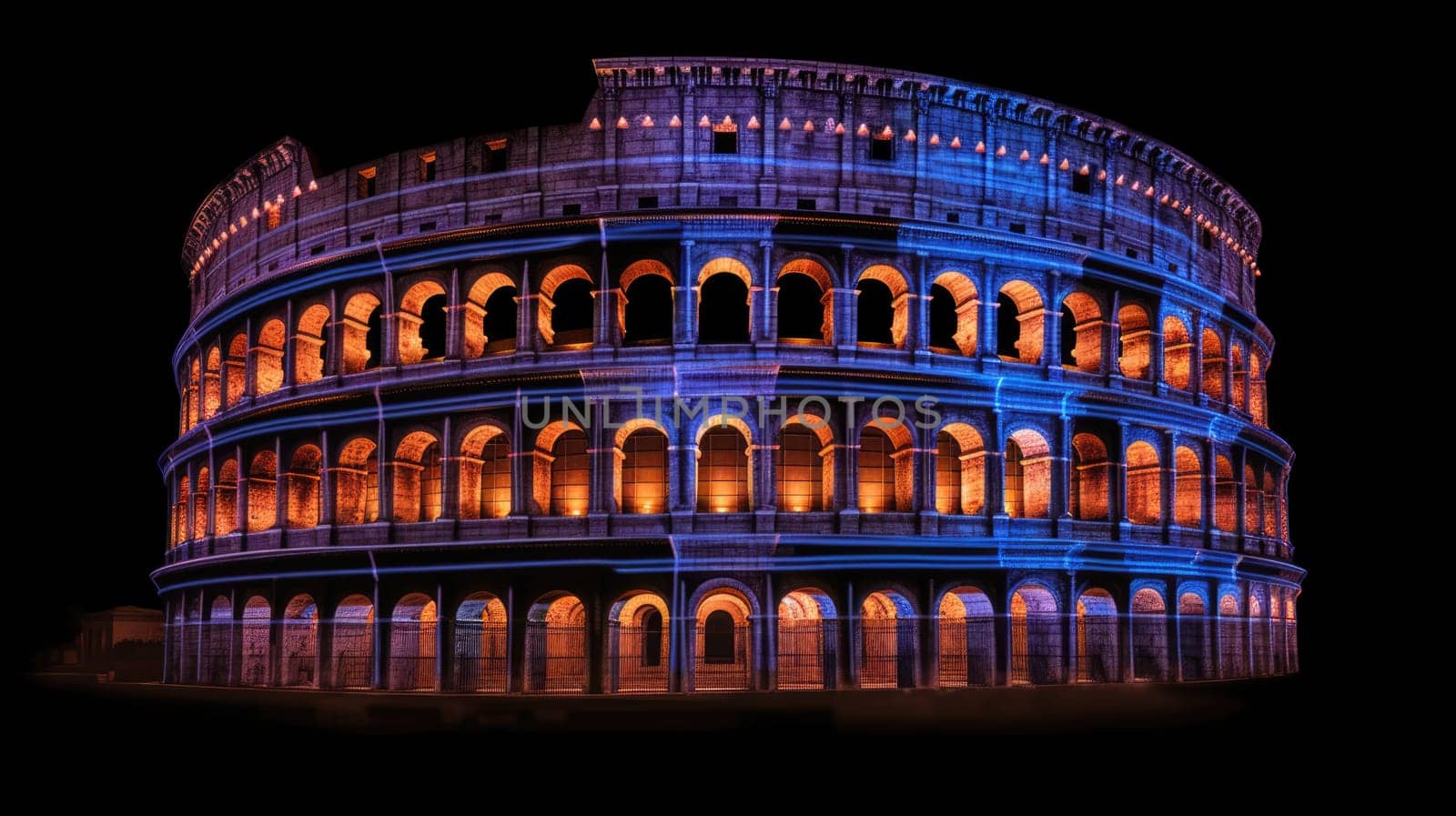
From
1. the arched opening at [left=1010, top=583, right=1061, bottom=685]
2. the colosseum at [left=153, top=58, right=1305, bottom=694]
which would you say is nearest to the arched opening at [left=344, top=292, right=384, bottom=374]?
the colosseum at [left=153, top=58, right=1305, bottom=694]

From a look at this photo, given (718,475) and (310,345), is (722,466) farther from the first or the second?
(310,345)

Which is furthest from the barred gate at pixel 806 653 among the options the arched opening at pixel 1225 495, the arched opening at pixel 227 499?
the arched opening at pixel 227 499

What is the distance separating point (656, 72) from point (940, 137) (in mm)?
6288

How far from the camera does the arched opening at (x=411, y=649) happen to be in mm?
23344

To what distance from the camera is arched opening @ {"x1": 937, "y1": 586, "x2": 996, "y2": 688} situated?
23188 mm

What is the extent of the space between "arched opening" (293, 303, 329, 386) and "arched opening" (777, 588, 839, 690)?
12.4m

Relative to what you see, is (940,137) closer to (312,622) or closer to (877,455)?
(877,455)

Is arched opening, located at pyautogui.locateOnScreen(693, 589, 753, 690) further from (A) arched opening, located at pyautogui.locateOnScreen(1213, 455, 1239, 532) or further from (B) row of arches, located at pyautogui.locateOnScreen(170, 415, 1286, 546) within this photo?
(A) arched opening, located at pyautogui.locateOnScreen(1213, 455, 1239, 532)

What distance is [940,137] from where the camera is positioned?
80.1 feet

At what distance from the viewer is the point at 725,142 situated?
23922mm

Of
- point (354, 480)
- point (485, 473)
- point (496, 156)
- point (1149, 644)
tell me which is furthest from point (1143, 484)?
point (354, 480)

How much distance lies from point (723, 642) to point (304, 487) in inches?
423

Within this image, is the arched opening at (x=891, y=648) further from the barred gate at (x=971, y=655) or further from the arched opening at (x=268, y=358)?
the arched opening at (x=268, y=358)

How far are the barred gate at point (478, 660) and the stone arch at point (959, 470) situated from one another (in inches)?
372
